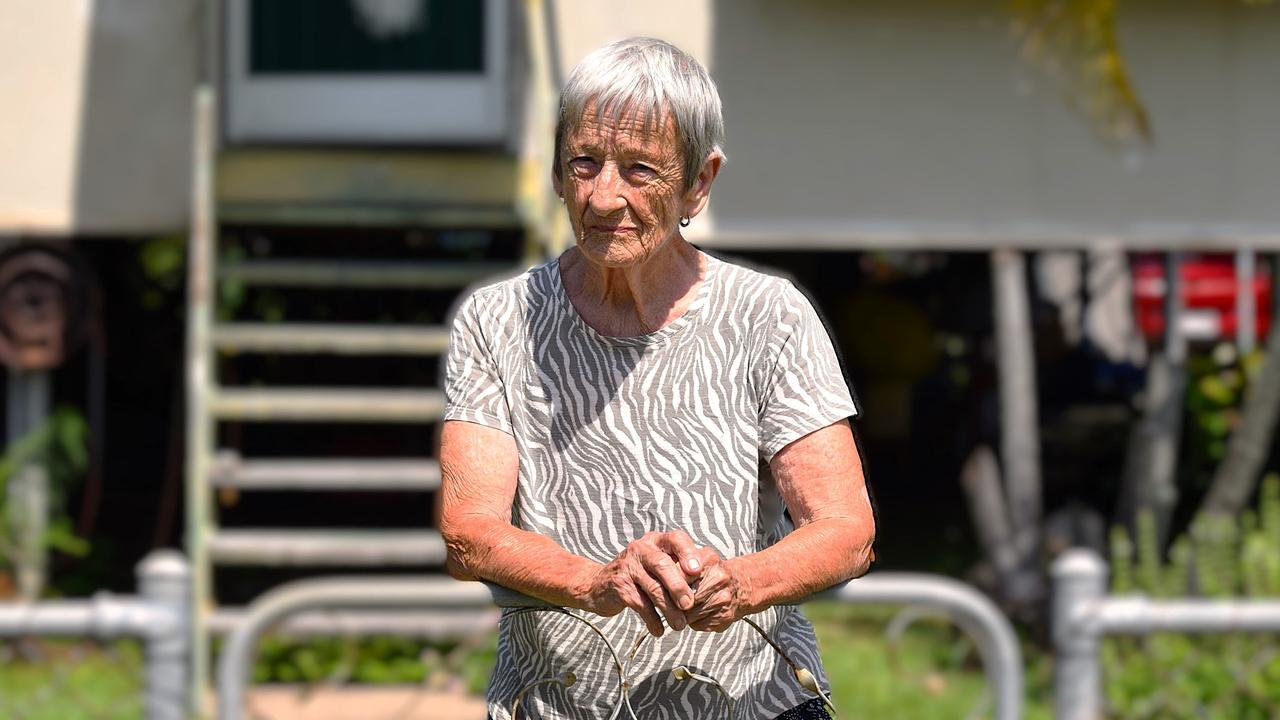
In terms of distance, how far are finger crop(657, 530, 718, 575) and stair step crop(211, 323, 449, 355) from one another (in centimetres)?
432

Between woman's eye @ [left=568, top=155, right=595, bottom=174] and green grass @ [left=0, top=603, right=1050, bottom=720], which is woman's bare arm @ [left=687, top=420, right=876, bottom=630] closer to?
woman's eye @ [left=568, top=155, right=595, bottom=174]

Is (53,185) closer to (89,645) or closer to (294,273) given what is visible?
(294,273)

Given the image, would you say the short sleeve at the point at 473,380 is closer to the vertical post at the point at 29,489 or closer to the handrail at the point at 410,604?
the handrail at the point at 410,604

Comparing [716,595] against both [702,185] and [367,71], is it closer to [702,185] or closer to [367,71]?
[702,185]

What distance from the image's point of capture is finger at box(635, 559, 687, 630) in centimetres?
183

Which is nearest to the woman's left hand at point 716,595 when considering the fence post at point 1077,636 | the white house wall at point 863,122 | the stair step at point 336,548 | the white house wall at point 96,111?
the fence post at point 1077,636

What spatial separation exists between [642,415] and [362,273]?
441cm

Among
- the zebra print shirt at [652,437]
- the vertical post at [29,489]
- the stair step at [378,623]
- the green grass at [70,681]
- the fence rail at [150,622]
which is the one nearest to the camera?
the zebra print shirt at [652,437]

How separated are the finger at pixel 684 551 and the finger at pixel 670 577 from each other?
0.01 metres

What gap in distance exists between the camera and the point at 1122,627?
4188 millimetres

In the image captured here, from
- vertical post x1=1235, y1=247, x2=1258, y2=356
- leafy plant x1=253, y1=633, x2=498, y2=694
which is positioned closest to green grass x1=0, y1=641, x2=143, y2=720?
leafy plant x1=253, y1=633, x2=498, y2=694

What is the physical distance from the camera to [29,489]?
753 cm

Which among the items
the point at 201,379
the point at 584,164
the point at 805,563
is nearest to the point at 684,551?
the point at 805,563

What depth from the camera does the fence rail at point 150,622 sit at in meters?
4.04
